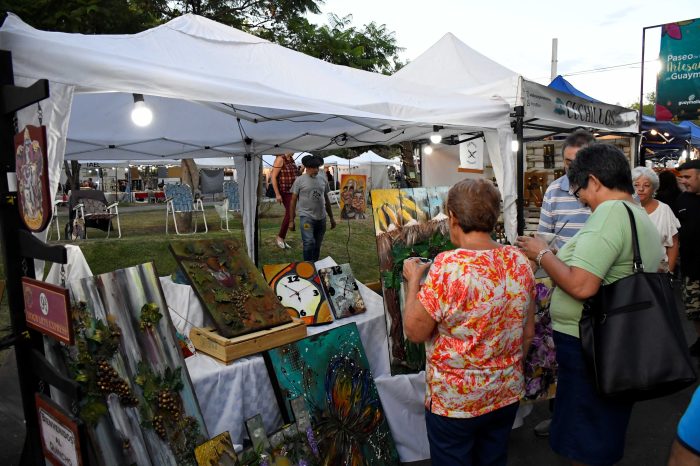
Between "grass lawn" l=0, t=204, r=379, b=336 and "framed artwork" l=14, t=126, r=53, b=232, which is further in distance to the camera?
"grass lawn" l=0, t=204, r=379, b=336

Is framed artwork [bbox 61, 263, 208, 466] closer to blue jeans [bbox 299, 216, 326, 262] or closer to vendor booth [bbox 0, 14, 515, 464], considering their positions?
vendor booth [bbox 0, 14, 515, 464]

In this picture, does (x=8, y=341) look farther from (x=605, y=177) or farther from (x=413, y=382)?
(x=605, y=177)

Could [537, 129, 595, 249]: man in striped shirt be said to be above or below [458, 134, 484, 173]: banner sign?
below

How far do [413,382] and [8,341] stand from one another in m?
2.01

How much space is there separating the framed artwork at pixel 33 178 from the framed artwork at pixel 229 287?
2.25 ft

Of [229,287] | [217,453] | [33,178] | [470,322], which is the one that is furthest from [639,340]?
[33,178]

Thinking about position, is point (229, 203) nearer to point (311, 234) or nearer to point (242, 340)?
point (311, 234)

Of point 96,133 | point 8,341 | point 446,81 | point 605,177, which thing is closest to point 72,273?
point 8,341

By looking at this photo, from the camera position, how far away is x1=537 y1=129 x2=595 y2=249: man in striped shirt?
300cm

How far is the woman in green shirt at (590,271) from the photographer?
5.52 feet

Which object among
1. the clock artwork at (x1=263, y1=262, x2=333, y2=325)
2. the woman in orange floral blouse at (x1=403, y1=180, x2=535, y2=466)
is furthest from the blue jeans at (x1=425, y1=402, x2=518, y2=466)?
the clock artwork at (x1=263, y1=262, x2=333, y2=325)

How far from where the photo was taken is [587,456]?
186 cm

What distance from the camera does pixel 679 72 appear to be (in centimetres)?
770

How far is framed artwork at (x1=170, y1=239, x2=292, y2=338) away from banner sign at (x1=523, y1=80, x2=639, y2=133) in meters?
2.77
